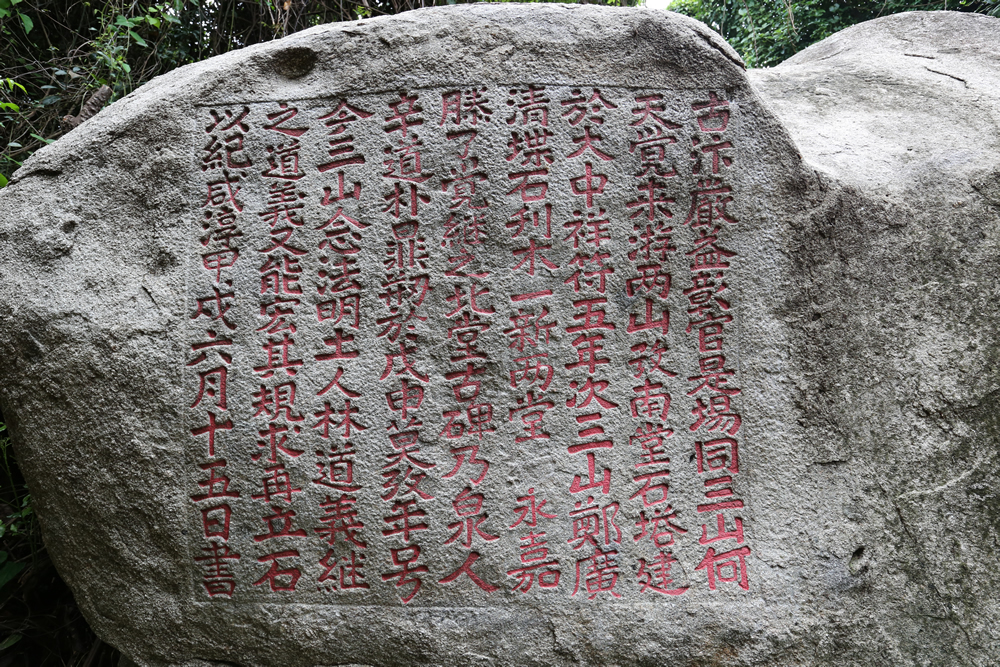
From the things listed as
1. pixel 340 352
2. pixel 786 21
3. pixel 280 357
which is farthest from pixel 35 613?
pixel 786 21

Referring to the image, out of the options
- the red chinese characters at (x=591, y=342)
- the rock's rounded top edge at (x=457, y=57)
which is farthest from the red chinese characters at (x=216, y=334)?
the red chinese characters at (x=591, y=342)

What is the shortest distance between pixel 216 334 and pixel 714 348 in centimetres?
167

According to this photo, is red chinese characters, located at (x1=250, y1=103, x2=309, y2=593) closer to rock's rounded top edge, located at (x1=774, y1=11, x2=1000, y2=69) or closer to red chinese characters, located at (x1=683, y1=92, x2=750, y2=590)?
red chinese characters, located at (x1=683, y1=92, x2=750, y2=590)

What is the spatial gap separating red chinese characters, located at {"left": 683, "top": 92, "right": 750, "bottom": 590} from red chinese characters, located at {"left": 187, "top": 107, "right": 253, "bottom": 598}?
60.8 inches

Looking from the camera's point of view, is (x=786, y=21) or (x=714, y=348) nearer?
(x=714, y=348)

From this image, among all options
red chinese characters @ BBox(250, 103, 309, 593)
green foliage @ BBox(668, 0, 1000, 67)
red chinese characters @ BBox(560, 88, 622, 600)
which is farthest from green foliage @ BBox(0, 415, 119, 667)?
green foliage @ BBox(668, 0, 1000, 67)

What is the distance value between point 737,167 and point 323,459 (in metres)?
1.71

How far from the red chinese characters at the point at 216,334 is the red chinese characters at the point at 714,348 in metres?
1.54

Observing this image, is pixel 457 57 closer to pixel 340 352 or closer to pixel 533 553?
pixel 340 352

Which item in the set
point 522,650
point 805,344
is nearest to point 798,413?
point 805,344

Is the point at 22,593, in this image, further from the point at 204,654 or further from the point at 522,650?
the point at 522,650

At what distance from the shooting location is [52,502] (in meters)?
2.30

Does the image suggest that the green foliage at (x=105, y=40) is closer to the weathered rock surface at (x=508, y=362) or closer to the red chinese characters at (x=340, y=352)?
the weathered rock surface at (x=508, y=362)

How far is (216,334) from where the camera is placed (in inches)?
92.4
